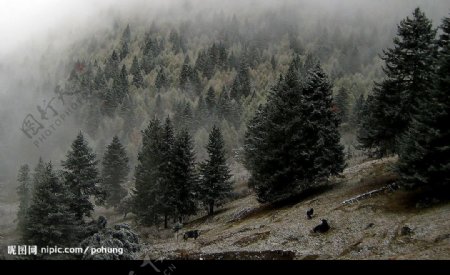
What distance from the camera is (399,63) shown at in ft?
124

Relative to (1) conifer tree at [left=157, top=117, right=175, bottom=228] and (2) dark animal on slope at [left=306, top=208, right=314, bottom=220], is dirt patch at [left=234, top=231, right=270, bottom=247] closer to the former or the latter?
(2) dark animal on slope at [left=306, top=208, right=314, bottom=220]

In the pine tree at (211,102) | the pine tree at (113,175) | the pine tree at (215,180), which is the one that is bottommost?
the pine tree at (215,180)

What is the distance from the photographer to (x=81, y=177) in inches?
1676

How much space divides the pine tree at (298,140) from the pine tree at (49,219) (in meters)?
18.9

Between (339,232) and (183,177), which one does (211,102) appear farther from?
(339,232)

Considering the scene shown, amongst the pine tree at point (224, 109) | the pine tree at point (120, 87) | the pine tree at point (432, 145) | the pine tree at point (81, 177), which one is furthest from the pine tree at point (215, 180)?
the pine tree at point (120, 87)

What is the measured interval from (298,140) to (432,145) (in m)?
14.1

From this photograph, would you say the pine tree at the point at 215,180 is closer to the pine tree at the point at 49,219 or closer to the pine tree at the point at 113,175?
the pine tree at the point at 49,219

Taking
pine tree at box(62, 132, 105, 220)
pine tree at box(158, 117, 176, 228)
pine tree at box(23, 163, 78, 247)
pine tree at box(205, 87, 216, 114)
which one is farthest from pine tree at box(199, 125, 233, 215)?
pine tree at box(205, 87, 216, 114)

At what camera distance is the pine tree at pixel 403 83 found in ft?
121

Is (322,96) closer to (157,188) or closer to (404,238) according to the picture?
(404,238)

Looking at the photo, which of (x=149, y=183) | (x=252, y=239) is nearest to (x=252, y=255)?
(x=252, y=239)
